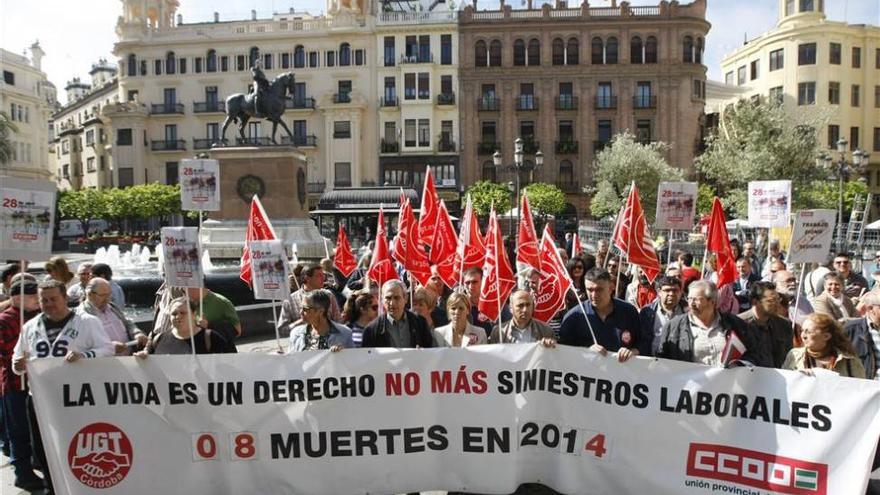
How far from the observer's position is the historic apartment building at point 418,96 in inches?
2040

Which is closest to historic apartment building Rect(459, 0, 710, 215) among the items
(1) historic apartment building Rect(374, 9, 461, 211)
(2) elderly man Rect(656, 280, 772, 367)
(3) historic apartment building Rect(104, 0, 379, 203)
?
(1) historic apartment building Rect(374, 9, 461, 211)

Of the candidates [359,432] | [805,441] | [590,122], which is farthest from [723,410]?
[590,122]

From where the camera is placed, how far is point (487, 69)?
5159 centimetres

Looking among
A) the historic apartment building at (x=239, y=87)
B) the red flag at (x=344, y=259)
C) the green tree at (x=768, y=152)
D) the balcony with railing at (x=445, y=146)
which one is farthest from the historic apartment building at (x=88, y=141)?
the red flag at (x=344, y=259)

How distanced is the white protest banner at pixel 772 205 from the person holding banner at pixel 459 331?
527 cm

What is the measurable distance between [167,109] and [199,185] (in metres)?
51.6

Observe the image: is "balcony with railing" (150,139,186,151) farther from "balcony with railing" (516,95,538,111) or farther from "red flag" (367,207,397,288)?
"red flag" (367,207,397,288)

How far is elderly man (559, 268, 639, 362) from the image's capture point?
213 inches

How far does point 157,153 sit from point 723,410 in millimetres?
57295

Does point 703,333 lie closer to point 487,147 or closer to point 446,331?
point 446,331

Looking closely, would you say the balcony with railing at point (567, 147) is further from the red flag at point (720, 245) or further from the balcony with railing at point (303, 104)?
the red flag at point (720, 245)

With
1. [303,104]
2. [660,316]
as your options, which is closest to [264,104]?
[660,316]

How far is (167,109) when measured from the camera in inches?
2153

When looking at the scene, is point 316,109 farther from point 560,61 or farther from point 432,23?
point 560,61
